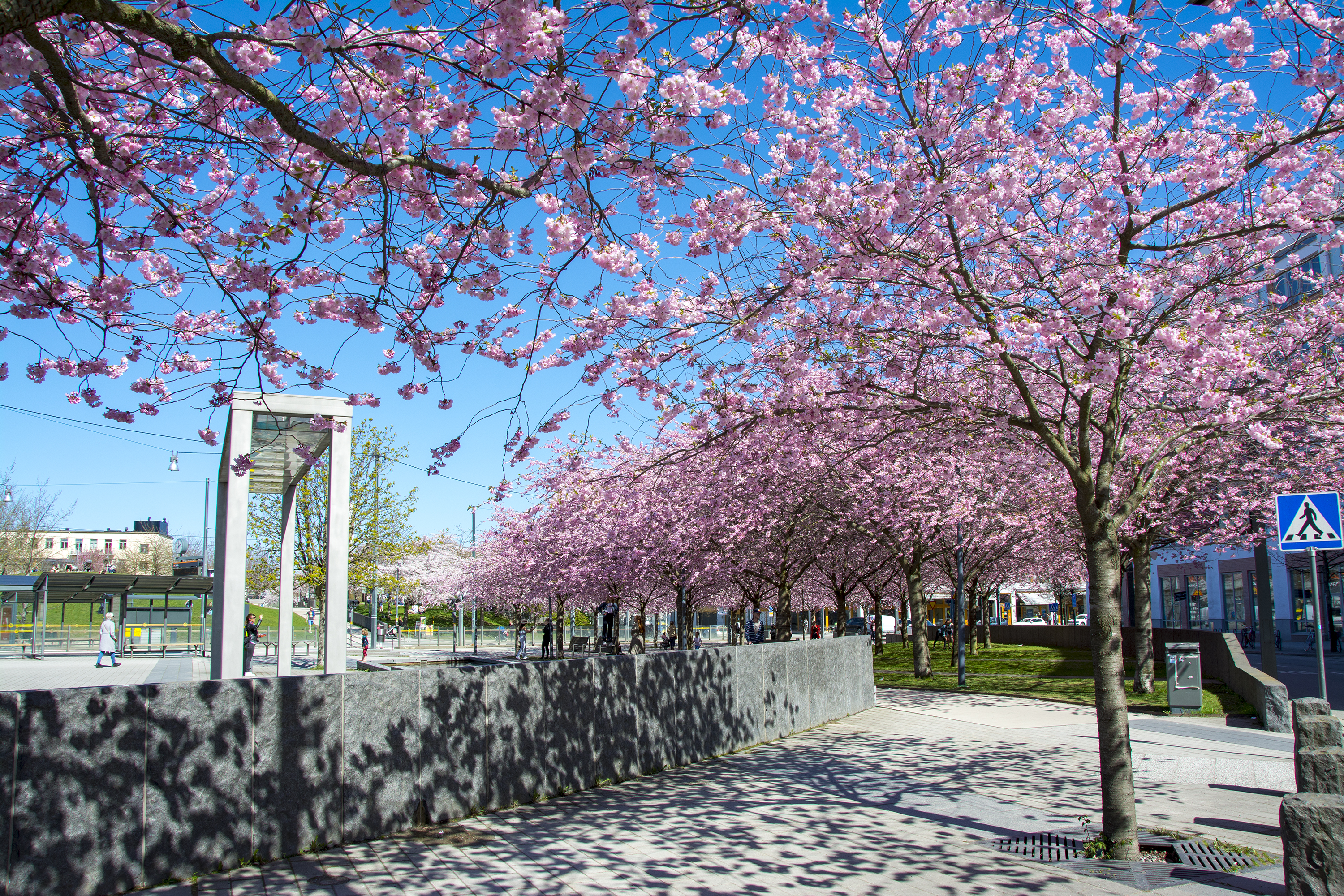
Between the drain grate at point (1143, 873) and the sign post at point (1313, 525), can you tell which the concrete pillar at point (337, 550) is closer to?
the drain grate at point (1143, 873)

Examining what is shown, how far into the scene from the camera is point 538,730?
26.8ft

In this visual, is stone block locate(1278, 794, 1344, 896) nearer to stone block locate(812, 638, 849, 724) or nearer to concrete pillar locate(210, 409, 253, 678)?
stone block locate(812, 638, 849, 724)

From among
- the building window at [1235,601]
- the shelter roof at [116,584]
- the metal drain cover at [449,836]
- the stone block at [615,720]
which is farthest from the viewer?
the building window at [1235,601]

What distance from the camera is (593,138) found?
16.6 ft

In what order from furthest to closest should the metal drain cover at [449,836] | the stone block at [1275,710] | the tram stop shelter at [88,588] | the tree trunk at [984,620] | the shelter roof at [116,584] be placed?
the tree trunk at [984,620], the shelter roof at [116,584], the tram stop shelter at [88,588], the stone block at [1275,710], the metal drain cover at [449,836]

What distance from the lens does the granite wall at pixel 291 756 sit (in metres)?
5.28

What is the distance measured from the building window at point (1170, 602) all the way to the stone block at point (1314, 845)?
49.9 m

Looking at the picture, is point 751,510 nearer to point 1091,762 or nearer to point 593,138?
point 1091,762

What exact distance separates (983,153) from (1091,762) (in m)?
6.86

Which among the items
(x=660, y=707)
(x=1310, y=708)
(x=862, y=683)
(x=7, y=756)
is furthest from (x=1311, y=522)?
(x=7, y=756)

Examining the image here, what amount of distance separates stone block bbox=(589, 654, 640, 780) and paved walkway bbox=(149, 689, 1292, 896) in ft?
0.85

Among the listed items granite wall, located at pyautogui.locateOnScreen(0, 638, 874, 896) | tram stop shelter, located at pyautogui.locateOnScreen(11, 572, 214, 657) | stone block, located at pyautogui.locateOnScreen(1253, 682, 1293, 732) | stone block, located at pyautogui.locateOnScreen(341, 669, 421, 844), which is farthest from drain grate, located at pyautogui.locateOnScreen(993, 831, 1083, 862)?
tram stop shelter, located at pyautogui.locateOnScreen(11, 572, 214, 657)

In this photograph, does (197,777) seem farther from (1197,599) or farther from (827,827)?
(1197,599)

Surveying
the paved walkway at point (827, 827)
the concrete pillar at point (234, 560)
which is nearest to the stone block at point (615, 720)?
the paved walkway at point (827, 827)
